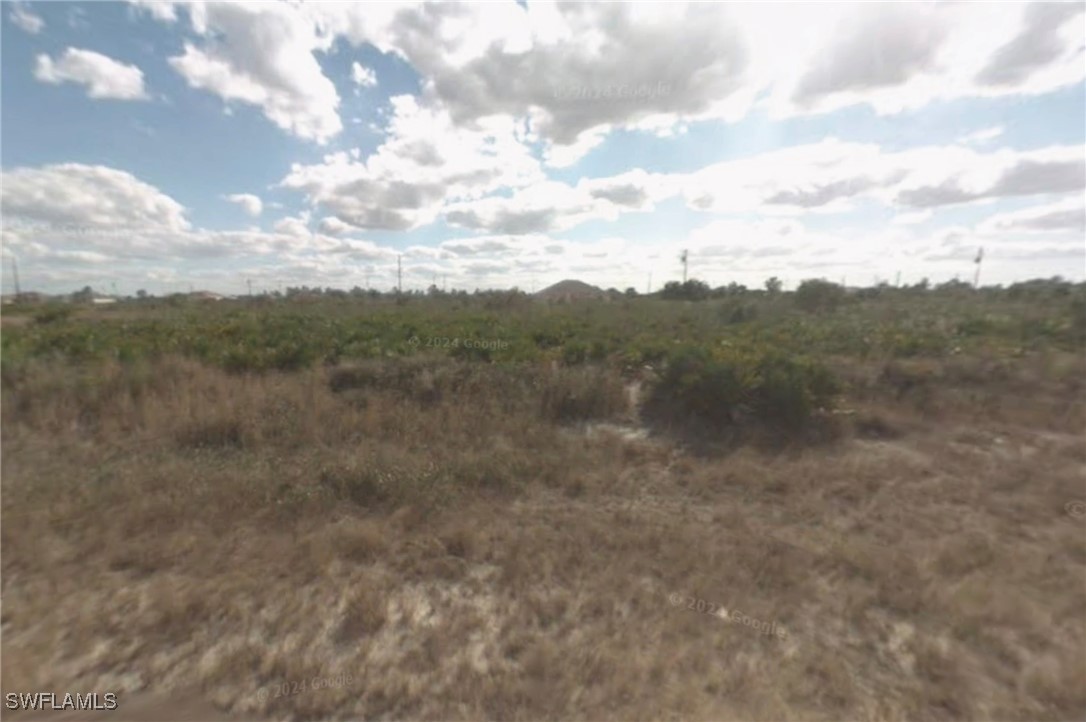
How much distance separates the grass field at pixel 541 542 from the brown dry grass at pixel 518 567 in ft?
0.07

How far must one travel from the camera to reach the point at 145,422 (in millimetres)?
6176

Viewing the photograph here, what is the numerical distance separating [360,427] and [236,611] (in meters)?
3.38

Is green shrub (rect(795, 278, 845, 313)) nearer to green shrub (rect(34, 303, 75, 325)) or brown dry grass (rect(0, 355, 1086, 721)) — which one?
brown dry grass (rect(0, 355, 1086, 721))

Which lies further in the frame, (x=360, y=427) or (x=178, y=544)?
(x=360, y=427)

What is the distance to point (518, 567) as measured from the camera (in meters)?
3.47

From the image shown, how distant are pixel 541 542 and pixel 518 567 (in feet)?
1.32

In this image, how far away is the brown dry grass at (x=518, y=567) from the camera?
2527 millimetres

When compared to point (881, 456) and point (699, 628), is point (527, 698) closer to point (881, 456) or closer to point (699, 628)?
point (699, 628)

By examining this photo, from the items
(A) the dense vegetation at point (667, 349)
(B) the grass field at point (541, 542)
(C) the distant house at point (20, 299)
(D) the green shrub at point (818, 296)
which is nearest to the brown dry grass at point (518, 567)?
(B) the grass field at point (541, 542)

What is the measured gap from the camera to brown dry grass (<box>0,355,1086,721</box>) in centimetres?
253

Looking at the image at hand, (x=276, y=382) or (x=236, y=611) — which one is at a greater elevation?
(x=276, y=382)

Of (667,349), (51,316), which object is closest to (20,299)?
(51,316)

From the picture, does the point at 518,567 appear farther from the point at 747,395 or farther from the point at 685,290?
the point at 685,290

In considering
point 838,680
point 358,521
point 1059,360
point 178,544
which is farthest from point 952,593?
point 1059,360
